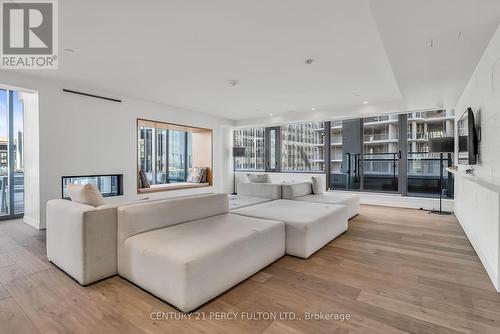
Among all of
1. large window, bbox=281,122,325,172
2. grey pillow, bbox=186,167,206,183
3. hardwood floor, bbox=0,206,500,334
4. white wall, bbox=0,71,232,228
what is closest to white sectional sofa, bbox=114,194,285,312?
hardwood floor, bbox=0,206,500,334

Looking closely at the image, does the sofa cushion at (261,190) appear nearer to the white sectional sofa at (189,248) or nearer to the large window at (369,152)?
the white sectional sofa at (189,248)

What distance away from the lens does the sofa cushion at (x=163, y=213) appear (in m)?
2.27

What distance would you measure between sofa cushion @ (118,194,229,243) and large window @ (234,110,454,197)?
4.89 metres

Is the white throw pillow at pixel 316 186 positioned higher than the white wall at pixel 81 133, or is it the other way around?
the white wall at pixel 81 133

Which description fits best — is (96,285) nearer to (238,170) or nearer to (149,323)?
(149,323)

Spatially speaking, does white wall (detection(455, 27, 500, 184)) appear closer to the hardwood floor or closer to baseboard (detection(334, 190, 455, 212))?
the hardwood floor

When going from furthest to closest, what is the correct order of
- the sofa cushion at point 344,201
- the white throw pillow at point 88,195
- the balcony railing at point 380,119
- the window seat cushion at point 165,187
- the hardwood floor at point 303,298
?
the balcony railing at point 380,119 < the window seat cushion at point 165,187 < the sofa cushion at point 344,201 < the white throw pillow at point 88,195 < the hardwood floor at point 303,298

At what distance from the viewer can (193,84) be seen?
4.52m

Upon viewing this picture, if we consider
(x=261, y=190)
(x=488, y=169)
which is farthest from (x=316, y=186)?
(x=488, y=169)

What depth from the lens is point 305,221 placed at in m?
2.86

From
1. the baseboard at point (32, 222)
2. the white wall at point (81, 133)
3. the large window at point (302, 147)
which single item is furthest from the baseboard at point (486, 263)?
the baseboard at point (32, 222)

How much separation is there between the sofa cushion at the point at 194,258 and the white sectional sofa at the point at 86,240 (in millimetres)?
135

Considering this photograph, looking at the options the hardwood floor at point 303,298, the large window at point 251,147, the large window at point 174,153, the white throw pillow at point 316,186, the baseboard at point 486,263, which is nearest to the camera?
the hardwood floor at point 303,298

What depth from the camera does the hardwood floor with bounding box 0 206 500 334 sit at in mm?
1653
